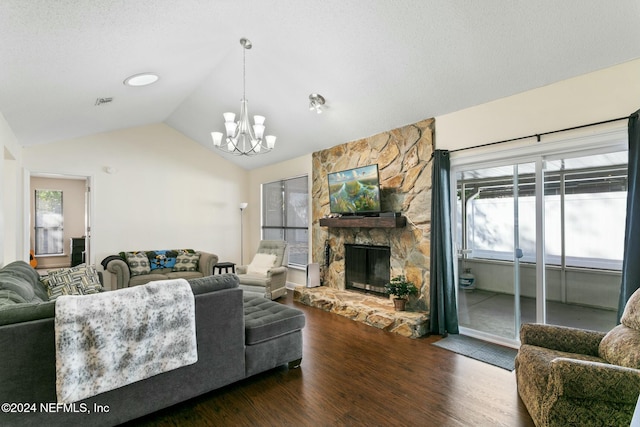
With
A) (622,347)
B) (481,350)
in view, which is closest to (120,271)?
(481,350)

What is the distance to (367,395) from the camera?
Result: 2326mm

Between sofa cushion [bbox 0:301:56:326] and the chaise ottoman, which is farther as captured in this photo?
the chaise ottoman

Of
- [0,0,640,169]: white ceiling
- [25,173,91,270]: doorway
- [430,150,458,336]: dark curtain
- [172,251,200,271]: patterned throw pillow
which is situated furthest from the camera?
[25,173,91,270]: doorway

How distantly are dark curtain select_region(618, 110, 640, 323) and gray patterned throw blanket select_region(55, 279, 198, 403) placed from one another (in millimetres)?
3250

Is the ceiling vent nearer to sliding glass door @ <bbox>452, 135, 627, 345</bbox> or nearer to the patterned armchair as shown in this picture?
sliding glass door @ <bbox>452, 135, 627, 345</bbox>

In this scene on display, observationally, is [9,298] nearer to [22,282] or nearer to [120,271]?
[22,282]

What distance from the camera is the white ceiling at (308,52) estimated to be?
2.22 meters

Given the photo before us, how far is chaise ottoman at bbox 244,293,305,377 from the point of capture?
8.16ft

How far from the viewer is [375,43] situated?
2.90 m

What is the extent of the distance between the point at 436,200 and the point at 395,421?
2.37 m

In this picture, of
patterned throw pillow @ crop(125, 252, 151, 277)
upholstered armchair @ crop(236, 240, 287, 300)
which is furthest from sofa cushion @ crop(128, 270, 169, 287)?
upholstered armchair @ crop(236, 240, 287, 300)

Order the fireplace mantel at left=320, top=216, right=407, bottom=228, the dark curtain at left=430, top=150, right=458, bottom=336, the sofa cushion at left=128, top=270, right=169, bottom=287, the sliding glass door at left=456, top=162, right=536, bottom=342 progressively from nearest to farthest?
1. the sliding glass door at left=456, top=162, right=536, bottom=342
2. the dark curtain at left=430, top=150, right=458, bottom=336
3. the fireplace mantel at left=320, top=216, right=407, bottom=228
4. the sofa cushion at left=128, top=270, right=169, bottom=287

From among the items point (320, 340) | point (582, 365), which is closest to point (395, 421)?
point (582, 365)

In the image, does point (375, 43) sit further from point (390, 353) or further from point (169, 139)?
point (169, 139)
